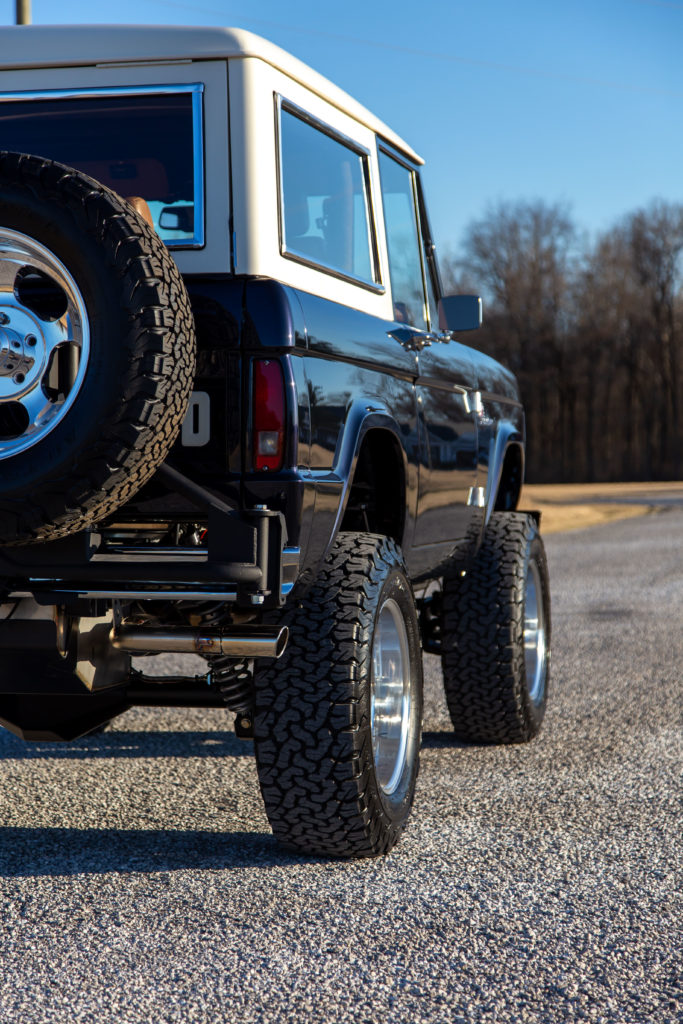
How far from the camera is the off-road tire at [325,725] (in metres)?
3.65

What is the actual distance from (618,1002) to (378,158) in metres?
3.21

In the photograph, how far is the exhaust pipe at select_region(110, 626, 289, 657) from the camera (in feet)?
11.1

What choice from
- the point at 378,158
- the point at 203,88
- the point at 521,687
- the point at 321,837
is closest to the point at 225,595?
the point at 321,837

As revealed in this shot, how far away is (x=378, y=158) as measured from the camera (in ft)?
15.5

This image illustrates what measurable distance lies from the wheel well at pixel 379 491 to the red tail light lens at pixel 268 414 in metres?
0.89

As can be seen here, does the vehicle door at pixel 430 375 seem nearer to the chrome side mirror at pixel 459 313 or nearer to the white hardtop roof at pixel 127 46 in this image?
the chrome side mirror at pixel 459 313

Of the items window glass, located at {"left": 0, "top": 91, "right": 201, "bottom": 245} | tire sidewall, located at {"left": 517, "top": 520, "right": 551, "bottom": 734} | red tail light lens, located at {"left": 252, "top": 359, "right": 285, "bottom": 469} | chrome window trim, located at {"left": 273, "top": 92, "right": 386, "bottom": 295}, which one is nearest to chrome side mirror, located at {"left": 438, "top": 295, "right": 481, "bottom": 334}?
chrome window trim, located at {"left": 273, "top": 92, "right": 386, "bottom": 295}

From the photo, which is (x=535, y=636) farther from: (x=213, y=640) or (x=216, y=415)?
(x=216, y=415)

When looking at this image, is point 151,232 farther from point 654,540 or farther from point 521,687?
point 654,540

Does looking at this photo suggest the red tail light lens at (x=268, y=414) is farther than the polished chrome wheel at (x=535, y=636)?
No

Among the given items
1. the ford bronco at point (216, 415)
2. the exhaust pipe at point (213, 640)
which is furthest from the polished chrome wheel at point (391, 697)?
the exhaust pipe at point (213, 640)

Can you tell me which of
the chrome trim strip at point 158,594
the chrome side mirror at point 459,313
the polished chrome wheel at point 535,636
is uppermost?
the chrome side mirror at point 459,313

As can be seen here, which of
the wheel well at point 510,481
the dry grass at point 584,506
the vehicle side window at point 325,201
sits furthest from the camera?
the dry grass at point 584,506

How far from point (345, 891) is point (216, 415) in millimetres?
1437
